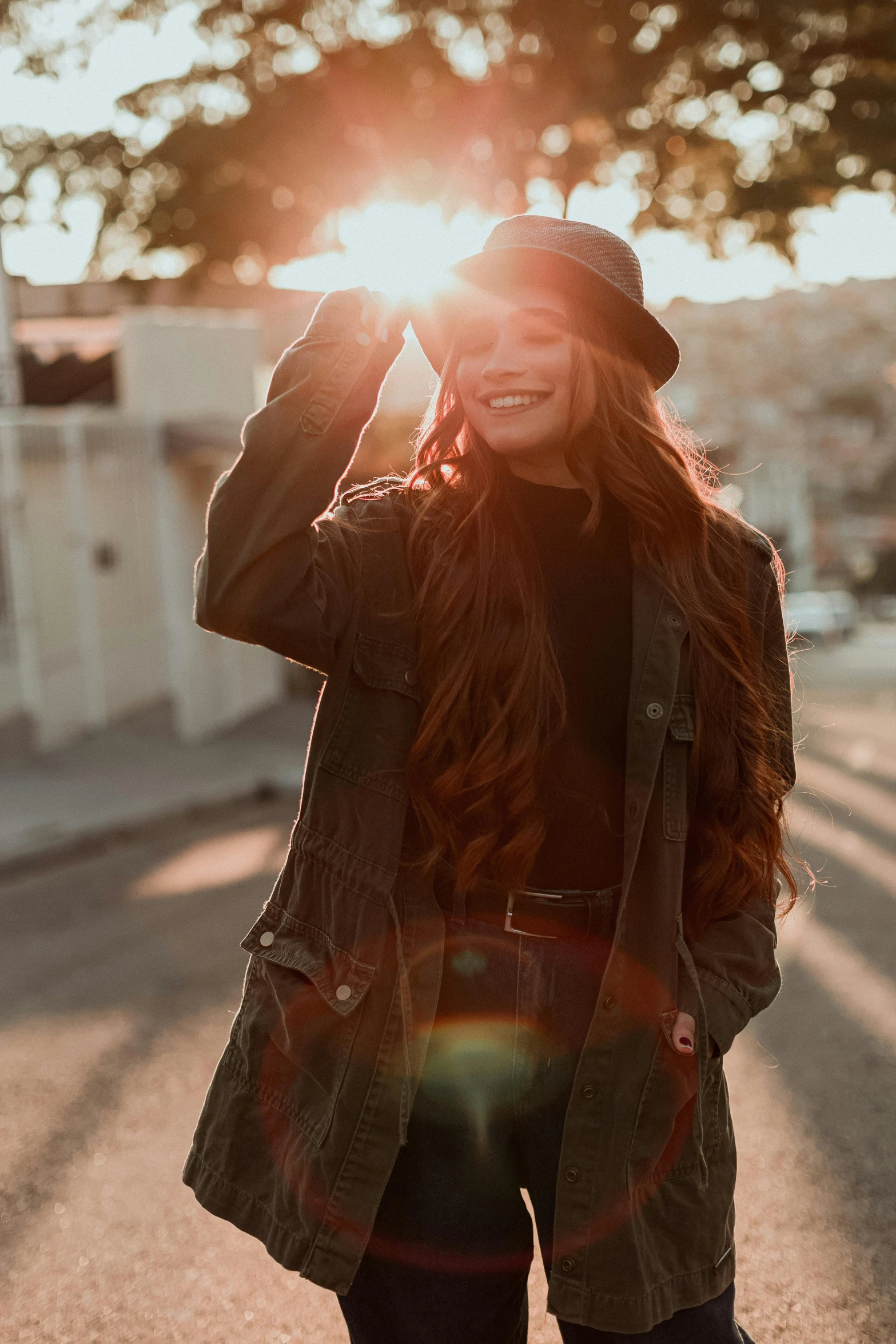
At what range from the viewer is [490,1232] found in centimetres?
191

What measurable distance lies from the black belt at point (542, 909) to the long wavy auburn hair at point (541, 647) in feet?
0.11

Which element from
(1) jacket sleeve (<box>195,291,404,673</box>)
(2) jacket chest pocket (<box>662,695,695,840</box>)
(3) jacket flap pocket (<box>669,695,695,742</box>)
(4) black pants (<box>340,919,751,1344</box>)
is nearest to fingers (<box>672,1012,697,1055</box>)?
(4) black pants (<box>340,919,751,1344</box>)

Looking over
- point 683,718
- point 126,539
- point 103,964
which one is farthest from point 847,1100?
point 126,539

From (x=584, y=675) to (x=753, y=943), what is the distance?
48 centimetres

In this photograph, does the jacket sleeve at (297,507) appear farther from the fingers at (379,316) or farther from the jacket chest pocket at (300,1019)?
the jacket chest pocket at (300,1019)

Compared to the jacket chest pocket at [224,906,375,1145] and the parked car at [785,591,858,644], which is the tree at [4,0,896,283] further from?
the parked car at [785,591,858,644]

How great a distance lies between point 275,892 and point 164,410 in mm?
12782

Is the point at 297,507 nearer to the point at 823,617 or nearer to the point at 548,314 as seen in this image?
the point at 548,314

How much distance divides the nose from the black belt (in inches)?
29.7

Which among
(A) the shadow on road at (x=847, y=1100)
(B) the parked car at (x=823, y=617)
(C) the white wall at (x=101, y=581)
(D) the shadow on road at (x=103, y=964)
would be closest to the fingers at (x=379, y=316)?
(A) the shadow on road at (x=847, y=1100)

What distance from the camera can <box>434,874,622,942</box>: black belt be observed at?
6.23ft

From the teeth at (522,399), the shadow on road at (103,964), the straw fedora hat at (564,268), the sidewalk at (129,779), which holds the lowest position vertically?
the sidewalk at (129,779)

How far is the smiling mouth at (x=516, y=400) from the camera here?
2.02m

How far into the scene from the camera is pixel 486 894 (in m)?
1.91
